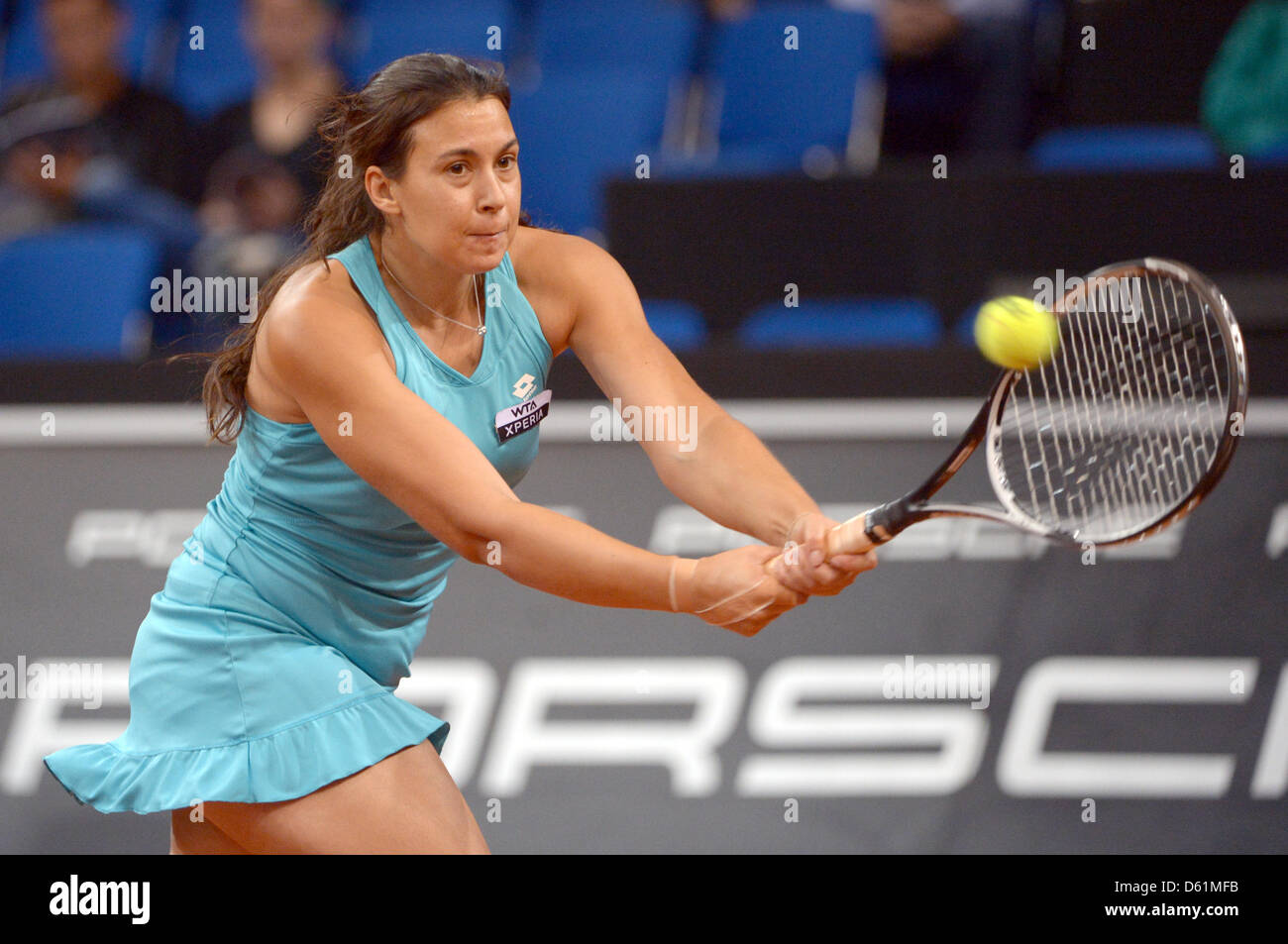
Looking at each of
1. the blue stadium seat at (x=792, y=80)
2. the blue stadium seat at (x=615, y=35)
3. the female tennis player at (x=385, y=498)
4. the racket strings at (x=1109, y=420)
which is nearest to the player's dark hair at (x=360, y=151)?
the female tennis player at (x=385, y=498)

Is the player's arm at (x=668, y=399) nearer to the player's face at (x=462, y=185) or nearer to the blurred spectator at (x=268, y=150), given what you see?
the player's face at (x=462, y=185)

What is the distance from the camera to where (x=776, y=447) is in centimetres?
317

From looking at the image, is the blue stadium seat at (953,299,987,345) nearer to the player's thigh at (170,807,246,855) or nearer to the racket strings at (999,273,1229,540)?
the racket strings at (999,273,1229,540)

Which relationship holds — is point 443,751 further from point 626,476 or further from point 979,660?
point 979,660

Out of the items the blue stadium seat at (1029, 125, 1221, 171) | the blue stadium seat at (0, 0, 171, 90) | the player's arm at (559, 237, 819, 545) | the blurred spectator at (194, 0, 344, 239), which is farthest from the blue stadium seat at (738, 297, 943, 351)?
the blue stadium seat at (0, 0, 171, 90)

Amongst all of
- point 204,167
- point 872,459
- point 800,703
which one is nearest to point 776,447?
point 872,459

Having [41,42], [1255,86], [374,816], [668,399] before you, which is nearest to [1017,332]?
[668,399]

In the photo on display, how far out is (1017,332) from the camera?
5.89 ft

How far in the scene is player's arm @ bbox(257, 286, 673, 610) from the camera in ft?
5.79

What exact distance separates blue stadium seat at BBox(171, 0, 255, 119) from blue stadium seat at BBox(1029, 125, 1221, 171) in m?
2.75

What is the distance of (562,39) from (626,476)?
2587 millimetres

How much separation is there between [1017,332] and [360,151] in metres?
0.90
